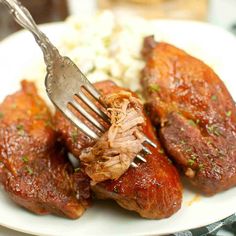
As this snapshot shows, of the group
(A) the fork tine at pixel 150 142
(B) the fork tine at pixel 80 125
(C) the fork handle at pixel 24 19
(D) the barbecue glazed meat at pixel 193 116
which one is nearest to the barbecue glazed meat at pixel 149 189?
(A) the fork tine at pixel 150 142

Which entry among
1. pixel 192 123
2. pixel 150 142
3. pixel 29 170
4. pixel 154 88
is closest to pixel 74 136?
pixel 29 170

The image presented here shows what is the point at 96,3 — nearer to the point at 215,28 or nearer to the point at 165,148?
the point at 215,28

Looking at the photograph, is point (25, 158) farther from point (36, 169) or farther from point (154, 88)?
point (154, 88)

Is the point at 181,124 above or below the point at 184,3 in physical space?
above

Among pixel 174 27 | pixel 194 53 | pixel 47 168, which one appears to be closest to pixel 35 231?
pixel 47 168

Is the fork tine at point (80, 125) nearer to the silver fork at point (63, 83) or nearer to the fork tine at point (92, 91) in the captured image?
the silver fork at point (63, 83)

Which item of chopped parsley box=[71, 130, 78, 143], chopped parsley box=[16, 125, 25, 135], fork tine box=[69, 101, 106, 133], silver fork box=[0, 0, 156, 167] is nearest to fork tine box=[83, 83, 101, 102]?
silver fork box=[0, 0, 156, 167]

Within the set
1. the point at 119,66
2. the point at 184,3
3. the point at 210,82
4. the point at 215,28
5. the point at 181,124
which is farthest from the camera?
the point at 184,3
